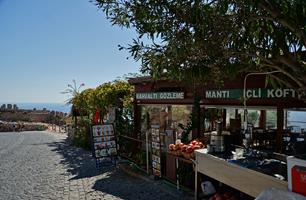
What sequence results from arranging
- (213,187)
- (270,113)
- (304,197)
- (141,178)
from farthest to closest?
(141,178)
(270,113)
(213,187)
(304,197)

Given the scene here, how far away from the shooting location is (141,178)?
10188 millimetres

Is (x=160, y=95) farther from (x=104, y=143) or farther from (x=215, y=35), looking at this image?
(x=215, y=35)

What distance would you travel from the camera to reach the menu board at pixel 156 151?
9398 millimetres

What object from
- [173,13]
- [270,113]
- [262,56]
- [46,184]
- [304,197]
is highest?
[173,13]

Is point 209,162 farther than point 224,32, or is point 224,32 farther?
point 209,162

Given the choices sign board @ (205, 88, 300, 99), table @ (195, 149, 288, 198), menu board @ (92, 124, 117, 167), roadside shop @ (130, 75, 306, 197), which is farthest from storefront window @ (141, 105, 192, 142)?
table @ (195, 149, 288, 198)

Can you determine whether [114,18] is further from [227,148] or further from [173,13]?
[227,148]

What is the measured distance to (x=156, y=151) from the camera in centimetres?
952

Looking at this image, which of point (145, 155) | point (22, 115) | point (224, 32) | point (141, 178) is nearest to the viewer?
Result: point (224, 32)

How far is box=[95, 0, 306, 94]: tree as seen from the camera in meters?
3.57

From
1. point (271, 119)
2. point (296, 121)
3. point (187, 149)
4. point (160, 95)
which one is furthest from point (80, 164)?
point (296, 121)

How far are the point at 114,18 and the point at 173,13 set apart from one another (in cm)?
93

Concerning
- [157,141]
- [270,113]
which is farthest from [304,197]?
[157,141]

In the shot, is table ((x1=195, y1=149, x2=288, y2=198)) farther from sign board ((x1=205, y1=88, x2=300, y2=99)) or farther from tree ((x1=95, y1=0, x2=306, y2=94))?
sign board ((x1=205, y1=88, x2=300, y2=99))
